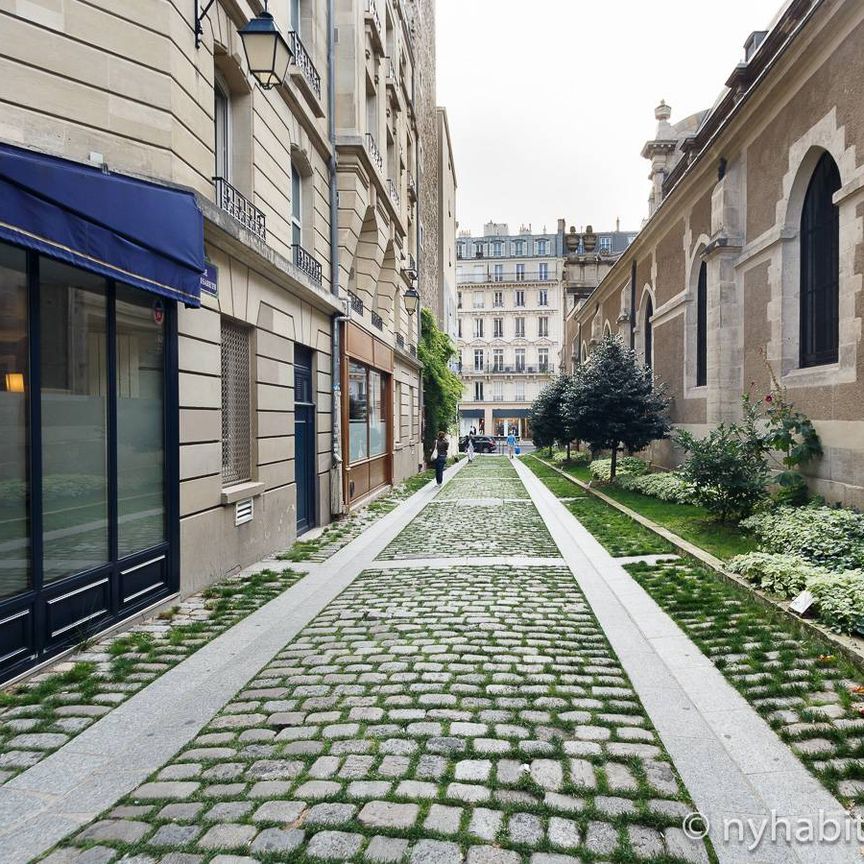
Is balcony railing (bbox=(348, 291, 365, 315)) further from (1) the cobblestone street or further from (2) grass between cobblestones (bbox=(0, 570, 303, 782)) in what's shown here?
(1) the cobblestone street

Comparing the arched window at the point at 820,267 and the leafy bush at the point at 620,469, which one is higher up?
the arched window at the point at 820,267

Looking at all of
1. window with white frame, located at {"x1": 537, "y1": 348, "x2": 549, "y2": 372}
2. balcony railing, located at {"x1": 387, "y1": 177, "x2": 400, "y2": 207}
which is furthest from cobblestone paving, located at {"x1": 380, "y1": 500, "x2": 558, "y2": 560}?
window with white frame, located at {"x1": 537, "y1": 348, "x2": 549, "y2": 372}

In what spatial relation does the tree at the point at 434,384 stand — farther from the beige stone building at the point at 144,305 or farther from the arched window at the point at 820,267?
the arched window at the point at 820,267

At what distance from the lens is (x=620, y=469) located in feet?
68.9

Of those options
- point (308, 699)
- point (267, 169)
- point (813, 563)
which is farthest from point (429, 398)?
point (308, 699)

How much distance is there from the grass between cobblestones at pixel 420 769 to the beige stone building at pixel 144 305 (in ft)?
6.58

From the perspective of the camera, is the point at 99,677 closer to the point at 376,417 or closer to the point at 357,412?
the point at 357,412

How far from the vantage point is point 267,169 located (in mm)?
9250

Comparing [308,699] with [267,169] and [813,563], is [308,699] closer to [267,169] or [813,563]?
[813,563]

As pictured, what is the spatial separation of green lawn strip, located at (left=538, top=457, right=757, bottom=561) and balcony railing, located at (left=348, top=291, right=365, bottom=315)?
739 cm

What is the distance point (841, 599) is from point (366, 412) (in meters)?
12.3

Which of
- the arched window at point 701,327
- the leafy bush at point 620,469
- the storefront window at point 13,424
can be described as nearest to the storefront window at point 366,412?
the leafy bush at point 620,469

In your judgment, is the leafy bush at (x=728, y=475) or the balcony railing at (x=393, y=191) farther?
the balcony railing at (x=393, y=191)

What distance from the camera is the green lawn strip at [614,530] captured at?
942cm
